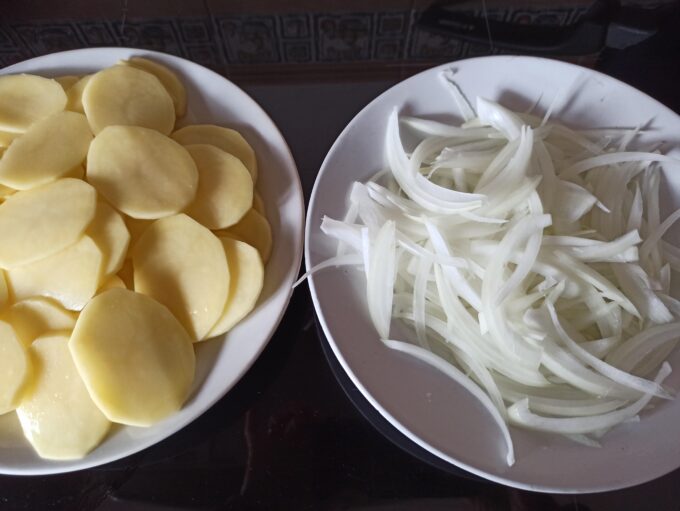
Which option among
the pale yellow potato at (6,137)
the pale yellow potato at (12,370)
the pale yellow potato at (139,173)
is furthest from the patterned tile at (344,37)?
the pale yellow potato at (12,370)

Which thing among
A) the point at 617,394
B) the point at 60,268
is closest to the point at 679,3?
the point at 617,394

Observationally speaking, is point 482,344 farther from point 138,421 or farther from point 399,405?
point 138,421

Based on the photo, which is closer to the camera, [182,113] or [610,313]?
[610,313]

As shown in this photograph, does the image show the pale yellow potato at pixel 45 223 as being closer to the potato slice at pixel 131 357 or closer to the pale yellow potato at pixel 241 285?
the potato slice at pixel 131 357

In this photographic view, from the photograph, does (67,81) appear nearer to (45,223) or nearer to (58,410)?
(45,223)

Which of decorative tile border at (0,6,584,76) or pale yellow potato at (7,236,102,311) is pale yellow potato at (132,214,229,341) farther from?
decorative tile border at (0,6,584,76)

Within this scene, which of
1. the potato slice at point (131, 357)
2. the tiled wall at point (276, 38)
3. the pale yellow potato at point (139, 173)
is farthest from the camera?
the tiled wall at point (276, 38)

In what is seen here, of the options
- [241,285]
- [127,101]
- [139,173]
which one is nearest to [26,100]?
[127,101]
